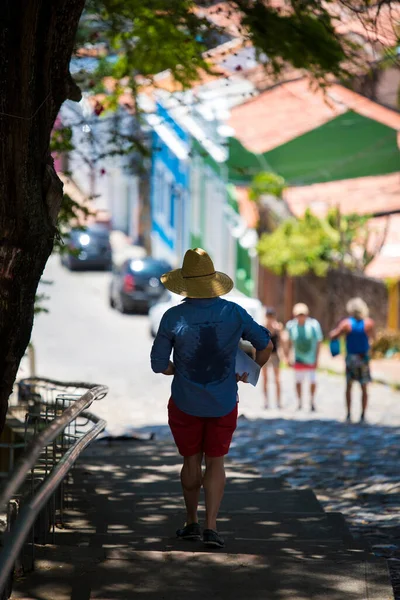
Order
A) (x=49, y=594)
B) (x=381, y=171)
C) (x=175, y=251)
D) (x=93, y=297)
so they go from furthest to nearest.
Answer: (x=175, y=251), (x=93, y=297), (x=381, y=171), (x=49, y=594)

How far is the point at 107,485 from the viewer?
9086mm

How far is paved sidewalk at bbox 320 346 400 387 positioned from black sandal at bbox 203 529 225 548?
16737mm

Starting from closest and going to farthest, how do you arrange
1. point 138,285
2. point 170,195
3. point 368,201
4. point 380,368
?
point 380,368 < point 368,201 < point 138,285 < point 170,195

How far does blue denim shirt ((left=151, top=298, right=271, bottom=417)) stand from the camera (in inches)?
252

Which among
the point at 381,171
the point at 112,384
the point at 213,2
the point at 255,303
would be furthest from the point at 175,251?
the point at 213,2

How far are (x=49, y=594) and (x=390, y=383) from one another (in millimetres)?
18360

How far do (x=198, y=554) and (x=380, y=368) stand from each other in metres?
19.8

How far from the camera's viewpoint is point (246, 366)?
664 cm

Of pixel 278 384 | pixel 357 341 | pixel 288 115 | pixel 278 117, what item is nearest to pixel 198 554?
pixel 357 341

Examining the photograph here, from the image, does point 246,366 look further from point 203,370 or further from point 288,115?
point 288,115

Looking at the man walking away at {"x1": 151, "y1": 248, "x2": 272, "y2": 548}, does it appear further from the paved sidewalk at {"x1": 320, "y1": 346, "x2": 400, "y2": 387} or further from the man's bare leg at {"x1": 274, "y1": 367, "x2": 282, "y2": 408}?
the paved sidewalk at {"x1": 320, "y1": 346, "x2": 400, "y2": 387}

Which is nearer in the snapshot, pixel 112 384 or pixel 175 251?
pixel 112 384

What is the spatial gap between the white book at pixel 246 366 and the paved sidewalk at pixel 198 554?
2.93 ft

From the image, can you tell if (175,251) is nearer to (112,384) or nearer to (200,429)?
(112,384)
